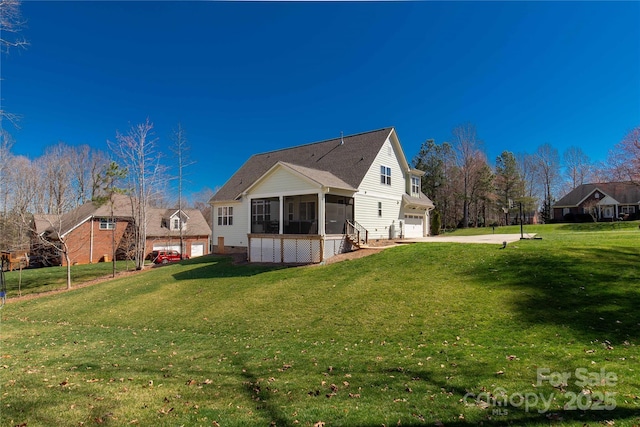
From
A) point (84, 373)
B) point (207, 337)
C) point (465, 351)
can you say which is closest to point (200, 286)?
point (207, 337)

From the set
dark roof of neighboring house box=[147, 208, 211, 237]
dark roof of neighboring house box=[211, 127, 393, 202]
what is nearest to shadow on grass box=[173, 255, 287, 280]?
dark roof of neighboring house box=[211, 127, 393, 202]

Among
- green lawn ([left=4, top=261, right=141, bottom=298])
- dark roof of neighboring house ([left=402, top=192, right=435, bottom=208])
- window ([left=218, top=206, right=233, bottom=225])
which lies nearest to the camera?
green lawn ([left=4, top=261, right=141, bottom=298])

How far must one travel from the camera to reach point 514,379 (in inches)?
191

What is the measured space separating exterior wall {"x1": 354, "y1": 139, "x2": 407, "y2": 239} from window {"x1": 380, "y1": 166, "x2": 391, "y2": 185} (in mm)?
238

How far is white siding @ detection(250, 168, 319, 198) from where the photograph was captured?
58.5ft

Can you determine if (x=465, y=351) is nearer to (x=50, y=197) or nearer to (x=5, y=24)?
(x=5, y=24)

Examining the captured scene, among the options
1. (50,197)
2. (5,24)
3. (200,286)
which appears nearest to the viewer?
(5,24)

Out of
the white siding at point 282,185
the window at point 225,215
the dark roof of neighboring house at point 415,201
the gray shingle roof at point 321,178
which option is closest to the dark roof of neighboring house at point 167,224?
the window at point 225,215

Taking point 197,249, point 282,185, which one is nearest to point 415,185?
point 282,185

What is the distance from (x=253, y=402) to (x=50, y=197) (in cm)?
4871

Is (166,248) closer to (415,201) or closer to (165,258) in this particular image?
(165,258)

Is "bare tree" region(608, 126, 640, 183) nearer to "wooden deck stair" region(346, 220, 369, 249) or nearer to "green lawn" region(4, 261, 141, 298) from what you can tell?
"wooden deck stair" region(346, 220, 369, 249)

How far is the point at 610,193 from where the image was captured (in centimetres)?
4359

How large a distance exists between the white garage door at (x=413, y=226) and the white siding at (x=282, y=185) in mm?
10304
